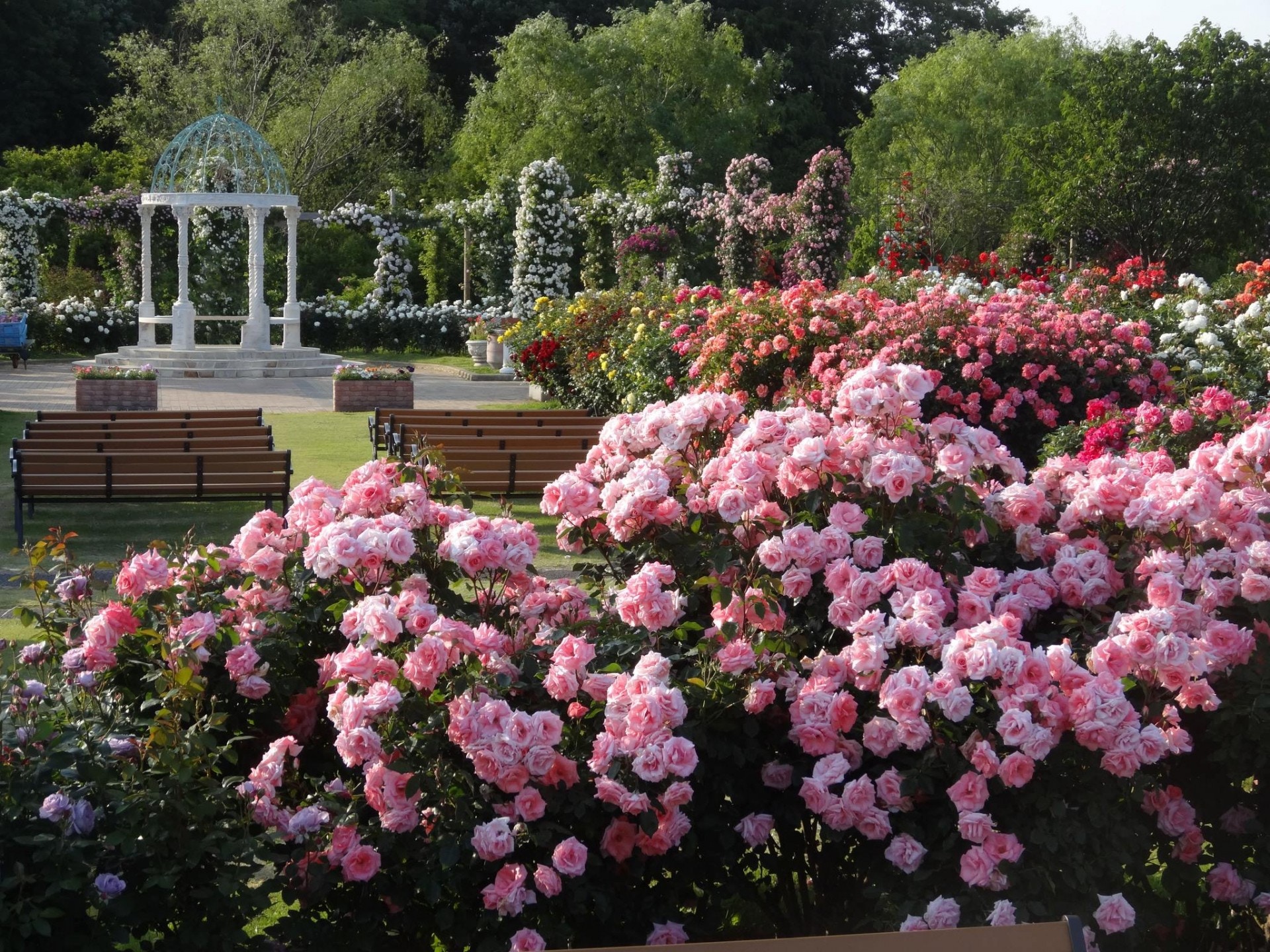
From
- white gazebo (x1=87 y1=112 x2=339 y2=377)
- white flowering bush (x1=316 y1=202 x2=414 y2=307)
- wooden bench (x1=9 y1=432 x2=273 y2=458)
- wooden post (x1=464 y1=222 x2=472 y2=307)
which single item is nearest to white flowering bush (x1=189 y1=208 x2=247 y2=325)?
white gazebo (x1=87 y1=112 x2=339 y2=377)

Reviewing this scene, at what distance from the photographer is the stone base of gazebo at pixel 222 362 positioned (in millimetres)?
21453

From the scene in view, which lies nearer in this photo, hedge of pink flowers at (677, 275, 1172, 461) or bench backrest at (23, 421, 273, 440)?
hedge of pink flowers at (677, 275, 1172, 461)

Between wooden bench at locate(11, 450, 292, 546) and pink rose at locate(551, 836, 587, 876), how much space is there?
658cm

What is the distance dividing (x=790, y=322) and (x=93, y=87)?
106ft

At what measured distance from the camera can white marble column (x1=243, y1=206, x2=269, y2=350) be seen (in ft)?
74.6

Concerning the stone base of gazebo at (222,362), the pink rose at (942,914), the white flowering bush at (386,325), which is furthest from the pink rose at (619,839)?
the white flowering bush at (386,325)

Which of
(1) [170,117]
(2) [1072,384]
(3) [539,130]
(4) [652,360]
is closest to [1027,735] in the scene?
(2) [1072,384]

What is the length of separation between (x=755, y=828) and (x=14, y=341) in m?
22.1

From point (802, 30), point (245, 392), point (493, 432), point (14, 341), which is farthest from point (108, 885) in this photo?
point (802, 30)

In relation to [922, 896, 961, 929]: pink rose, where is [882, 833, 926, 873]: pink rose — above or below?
above

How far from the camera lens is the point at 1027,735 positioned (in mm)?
2518

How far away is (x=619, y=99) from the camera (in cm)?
3359

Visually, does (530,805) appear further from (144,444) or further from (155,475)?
(144,444)

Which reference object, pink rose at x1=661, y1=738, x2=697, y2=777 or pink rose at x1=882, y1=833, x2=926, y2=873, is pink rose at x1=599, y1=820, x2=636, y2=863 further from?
pink rose at x1=882, y1=833, x2=926, y2=873
